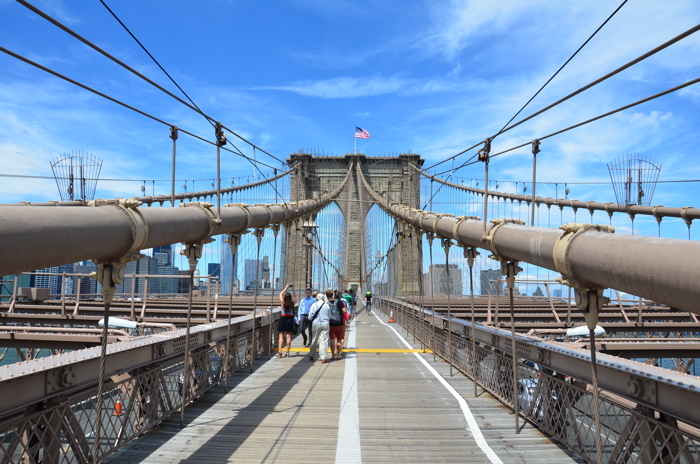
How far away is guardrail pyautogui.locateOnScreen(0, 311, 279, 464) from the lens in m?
3.43

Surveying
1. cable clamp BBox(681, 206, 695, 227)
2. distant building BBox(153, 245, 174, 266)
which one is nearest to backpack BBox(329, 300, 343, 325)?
distant building BBox(153, 245, 174, 266)

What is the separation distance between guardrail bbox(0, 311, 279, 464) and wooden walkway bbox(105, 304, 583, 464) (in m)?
0.25

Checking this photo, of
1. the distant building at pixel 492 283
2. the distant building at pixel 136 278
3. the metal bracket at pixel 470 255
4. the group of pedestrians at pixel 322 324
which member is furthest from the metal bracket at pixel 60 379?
the distant building at pixel 492 283

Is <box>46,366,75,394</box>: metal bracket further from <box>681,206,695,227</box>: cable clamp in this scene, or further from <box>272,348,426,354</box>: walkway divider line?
<box>681,206,695,227</box>: cable clamp

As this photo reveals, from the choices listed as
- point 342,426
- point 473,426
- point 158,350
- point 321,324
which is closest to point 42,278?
point 321,324

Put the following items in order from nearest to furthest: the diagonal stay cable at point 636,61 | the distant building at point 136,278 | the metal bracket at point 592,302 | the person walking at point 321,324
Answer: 1. the diagonal stay cable at point 636,61
2. the metal bracket at point 592,302
3. the person walking at point 321,324
4. the distant building at point 136,278

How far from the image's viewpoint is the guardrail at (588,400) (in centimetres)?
341

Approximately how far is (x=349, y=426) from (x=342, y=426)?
0.08 metres

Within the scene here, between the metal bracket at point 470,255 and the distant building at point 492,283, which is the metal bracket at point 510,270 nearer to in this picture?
the metal bracket at point 470,255

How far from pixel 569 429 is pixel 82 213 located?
4.62 m

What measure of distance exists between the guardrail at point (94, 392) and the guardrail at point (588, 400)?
12.9 feet

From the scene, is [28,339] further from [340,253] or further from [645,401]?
[340,253]

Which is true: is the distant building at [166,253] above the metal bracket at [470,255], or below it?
above

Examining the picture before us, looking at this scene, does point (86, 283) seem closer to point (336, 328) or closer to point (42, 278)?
point (42, 278)
